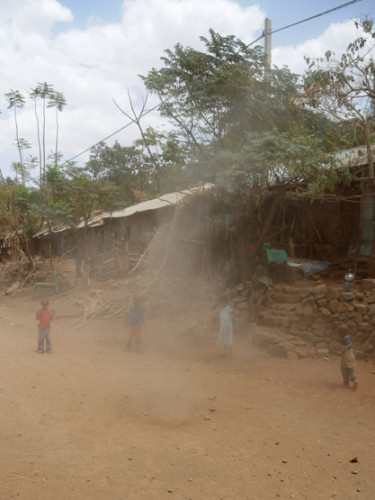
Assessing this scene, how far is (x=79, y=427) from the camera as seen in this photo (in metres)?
4.78

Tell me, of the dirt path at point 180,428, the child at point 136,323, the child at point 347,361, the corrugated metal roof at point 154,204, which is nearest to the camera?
the dirt path at point 180,428

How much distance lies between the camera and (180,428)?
4910mm

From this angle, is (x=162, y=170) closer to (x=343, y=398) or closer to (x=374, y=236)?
(x=374, y=236)

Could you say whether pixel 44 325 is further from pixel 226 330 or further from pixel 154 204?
pixel 154 204

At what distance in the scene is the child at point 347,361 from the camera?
246 inches

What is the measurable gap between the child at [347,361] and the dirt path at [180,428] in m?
0.20

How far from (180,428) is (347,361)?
9.66ft

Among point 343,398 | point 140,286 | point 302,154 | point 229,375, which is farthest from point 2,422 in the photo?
point 140,286

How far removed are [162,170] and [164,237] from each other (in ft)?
8.61

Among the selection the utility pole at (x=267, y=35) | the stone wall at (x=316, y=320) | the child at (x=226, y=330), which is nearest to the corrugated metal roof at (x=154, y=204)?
the utility pole at (x=267, y=35)

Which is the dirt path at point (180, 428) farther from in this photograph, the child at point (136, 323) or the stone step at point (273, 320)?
the stone step at point (273, 320)

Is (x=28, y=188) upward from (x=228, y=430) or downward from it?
upward

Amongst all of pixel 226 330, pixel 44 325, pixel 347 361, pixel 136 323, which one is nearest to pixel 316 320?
pixel 226 330

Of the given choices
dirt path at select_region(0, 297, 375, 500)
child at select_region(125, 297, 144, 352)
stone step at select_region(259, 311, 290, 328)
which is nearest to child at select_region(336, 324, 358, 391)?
dirt path at select_region(0, 297, 375, 500)
